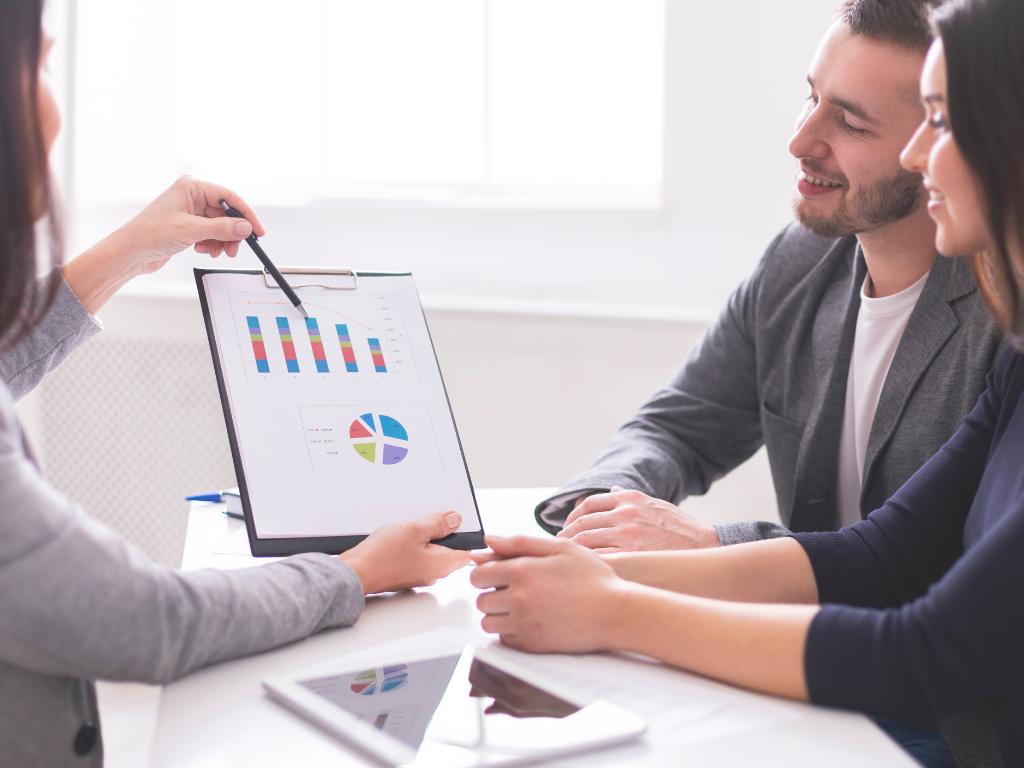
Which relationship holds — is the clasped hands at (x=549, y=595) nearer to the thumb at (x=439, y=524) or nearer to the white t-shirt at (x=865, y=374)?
the thumb at (x=439, y=524)

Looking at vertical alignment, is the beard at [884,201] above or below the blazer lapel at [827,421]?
above

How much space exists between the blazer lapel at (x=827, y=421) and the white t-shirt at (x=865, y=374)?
0.01 m

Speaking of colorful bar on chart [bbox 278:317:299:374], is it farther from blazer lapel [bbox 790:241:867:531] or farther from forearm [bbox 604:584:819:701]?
blazer lapel [bbox 790:241:867:531]

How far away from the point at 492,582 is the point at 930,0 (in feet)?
3.22

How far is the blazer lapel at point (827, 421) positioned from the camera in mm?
1534

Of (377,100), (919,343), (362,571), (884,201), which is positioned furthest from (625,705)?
(377,100)

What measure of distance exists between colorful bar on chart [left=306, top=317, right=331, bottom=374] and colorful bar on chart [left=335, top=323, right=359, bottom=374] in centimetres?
2

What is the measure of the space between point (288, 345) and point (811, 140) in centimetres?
78

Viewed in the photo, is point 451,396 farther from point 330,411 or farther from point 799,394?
point 330,411

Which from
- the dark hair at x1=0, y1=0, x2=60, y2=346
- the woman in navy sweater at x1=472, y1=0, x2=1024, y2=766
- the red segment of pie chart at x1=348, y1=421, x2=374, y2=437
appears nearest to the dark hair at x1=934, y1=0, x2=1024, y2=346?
the woman in navy sweater at x1=472, y1=0, x2=1024, y2=766

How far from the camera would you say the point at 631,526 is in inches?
48.5

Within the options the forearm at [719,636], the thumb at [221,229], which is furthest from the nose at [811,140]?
the forearm at [719,636]

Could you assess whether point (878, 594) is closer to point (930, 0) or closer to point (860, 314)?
point (860, 314)

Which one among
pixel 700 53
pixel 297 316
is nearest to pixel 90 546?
pixel 297 316
